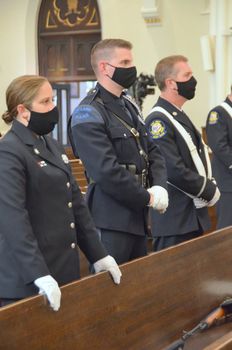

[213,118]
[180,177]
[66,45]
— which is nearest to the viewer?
[180,177]

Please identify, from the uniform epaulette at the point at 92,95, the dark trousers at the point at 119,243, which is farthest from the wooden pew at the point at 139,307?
the uniform epaulette at the point at 92,95

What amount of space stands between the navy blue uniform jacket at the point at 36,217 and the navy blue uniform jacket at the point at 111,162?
27cm

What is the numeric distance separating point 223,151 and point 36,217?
227 cm

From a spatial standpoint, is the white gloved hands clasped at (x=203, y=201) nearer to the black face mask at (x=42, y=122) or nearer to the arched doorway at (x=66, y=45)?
the black face mask at (x=42, y=122)

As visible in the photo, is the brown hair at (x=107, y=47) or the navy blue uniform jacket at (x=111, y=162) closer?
the navy blue uniform jacket at (x=111, y=162)

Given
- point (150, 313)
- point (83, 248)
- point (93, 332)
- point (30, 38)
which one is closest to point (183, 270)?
point (150, 313)

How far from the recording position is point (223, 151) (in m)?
4.19

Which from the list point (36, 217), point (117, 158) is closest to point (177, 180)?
point (117, 158)

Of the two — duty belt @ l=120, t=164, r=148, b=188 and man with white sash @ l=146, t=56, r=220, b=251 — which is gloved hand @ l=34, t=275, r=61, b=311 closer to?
duty belt @ l=120, t=164, r=148, b=188

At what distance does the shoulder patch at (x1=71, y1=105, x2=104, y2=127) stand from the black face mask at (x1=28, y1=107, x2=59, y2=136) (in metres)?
0.41

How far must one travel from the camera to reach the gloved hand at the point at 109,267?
223cm

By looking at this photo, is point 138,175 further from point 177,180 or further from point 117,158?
point 177,180

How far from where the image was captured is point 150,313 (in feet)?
7.73

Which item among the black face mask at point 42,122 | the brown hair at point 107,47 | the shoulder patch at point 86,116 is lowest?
the shoulder patch at point 86,116
